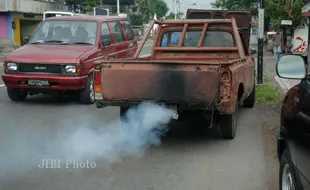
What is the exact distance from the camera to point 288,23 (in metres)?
21.7

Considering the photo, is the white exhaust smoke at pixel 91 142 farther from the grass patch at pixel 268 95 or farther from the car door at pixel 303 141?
the grass patch at pixel 268 95

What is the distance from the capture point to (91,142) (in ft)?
21.2

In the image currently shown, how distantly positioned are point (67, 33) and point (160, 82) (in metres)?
4.78

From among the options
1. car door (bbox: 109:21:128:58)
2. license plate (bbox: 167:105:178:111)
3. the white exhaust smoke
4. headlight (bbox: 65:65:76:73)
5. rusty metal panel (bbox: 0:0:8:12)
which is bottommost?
the white exhaust smoke

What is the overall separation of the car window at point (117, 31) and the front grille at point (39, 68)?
2266mm

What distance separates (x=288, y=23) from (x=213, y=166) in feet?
58.2

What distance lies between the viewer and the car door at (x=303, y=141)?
3.00 metres

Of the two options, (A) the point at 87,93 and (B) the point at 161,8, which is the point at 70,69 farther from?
(B) the point at 161,8

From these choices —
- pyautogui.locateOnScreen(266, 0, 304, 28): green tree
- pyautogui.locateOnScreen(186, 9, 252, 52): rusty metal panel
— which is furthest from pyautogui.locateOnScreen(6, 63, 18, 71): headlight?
pyautogui.locateOnScreen(266, 0, 304, 28): green tree

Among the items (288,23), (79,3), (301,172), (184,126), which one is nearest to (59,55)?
(184,126)

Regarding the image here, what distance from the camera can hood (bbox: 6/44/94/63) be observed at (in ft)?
29.6

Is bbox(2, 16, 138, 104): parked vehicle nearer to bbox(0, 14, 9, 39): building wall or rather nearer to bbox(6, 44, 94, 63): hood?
bbox(6, 44, 94, 63): hood

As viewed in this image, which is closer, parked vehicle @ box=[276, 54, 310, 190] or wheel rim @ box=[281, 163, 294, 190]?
parked vehicle @ box=[276, 54, 310, 190]

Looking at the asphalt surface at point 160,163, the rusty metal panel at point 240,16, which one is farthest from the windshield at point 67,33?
the rusty metal panel at point 240,16
